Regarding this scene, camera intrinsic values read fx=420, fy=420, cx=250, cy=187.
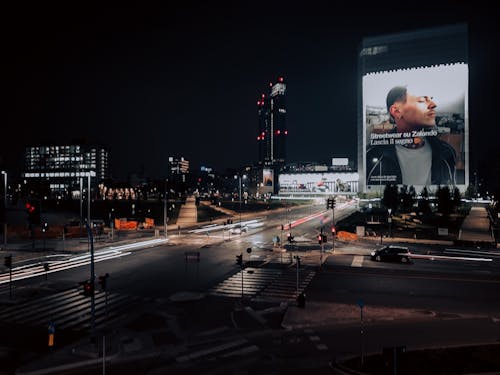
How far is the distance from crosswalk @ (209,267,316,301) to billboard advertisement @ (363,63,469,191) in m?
99.4

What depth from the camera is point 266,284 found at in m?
27.6

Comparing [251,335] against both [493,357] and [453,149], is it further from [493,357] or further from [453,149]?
[453,149]

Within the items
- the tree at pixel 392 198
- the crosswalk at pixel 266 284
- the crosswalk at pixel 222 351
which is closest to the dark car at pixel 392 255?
the crosswalk at pixel 266 284

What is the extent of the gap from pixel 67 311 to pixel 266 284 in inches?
475

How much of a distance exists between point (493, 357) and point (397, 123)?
12479cm

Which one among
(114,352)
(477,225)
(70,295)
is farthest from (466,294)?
(477,225)

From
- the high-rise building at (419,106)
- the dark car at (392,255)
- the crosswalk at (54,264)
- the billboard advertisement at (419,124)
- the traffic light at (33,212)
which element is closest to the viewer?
the traffic light at (33,212)

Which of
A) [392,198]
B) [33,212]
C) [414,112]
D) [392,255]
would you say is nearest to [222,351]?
[33,212]

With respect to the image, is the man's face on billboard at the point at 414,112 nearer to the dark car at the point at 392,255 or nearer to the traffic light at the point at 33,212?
the dark car at the point at 392,255

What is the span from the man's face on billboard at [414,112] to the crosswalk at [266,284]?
359 ft

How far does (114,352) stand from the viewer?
15984 millimetres

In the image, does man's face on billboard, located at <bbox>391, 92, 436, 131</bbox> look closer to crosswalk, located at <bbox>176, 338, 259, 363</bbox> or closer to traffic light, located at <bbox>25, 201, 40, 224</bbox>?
crosswalk, located at <bbox>176, 338, 259, 363</bbox>

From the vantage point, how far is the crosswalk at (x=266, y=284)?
24.8 meters

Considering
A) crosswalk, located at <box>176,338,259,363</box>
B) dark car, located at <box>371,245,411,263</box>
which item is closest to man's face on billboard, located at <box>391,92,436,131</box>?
dark car, located at <box>371,245,411,263</box>
